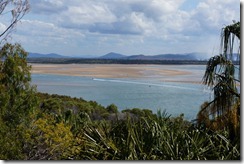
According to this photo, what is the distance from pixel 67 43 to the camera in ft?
15.5

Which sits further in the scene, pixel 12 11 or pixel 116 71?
pixel 116 71

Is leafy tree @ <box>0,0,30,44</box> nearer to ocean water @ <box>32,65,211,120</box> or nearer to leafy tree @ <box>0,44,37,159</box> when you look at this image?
leafy tree @ <box>0,44,37,159</box>

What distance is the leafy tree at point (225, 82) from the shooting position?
371cm

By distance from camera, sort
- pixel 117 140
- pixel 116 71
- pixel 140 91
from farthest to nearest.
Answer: pixel 116 71 → pixel 140 91 → pixel 117 140

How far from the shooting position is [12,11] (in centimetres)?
465

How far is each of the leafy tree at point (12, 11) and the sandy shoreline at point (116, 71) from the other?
1978 mm

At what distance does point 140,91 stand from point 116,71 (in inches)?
50.7

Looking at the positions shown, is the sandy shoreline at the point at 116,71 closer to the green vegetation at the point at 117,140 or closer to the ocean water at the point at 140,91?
the ocean water at the point at 140,91

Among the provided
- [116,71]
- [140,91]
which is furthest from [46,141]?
[116,71]

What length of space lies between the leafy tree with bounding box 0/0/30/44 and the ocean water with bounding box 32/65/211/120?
198 centimetres

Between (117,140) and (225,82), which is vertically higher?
(225,82)

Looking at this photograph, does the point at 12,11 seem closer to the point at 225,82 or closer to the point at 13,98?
the point at 13,98

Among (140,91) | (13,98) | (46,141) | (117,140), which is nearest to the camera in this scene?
(117,140)

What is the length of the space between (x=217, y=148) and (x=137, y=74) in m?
8.62
